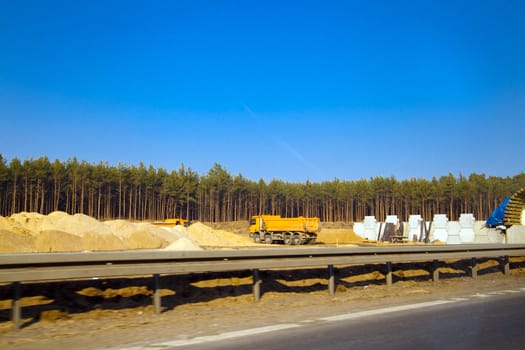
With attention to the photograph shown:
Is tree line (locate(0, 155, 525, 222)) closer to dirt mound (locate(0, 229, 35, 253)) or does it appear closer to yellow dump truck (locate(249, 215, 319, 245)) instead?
yellow dump truck (locate(249, 215, 319, 245))

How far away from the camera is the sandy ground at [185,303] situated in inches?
293

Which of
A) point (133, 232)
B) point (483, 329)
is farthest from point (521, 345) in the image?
point (133, 232)

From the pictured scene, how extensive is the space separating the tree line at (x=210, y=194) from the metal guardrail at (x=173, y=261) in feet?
246

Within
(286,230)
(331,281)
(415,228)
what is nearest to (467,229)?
(415,228)

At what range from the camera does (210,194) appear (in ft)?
336

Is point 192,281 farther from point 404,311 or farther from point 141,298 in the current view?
point 404,311

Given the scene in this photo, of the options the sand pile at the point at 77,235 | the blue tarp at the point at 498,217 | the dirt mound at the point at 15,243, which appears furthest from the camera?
the blue tarp at the point at 498,217

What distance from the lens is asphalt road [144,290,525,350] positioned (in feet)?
21.6

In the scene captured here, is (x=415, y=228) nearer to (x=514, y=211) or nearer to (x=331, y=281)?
(x=514, y=211)

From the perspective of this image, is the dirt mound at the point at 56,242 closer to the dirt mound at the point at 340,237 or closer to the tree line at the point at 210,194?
the dirt mound at the point at 340,237

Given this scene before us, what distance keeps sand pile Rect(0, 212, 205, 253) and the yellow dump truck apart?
9.00 metres

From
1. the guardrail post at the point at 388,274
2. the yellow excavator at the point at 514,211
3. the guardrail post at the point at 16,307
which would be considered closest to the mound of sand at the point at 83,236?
the guardrail post at the point at 388,274

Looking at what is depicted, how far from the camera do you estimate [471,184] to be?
4254 inches

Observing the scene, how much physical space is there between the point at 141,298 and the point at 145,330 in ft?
6.31
